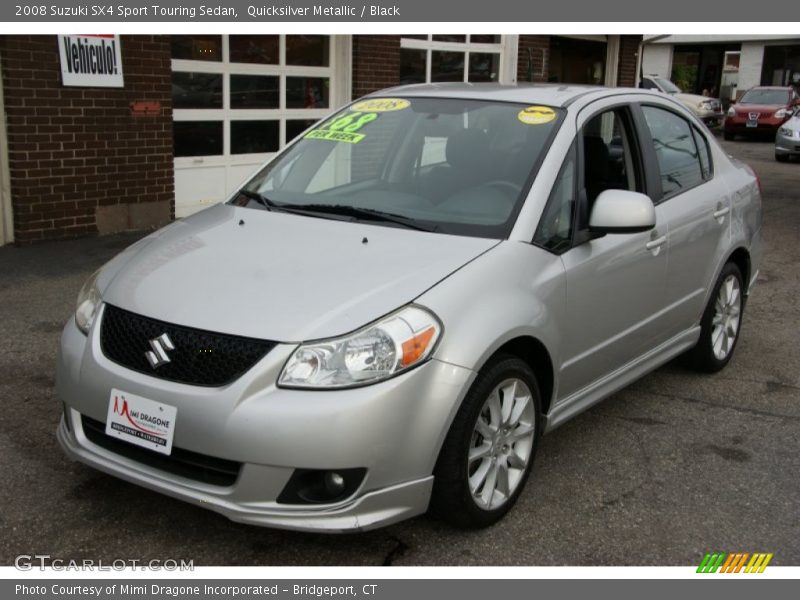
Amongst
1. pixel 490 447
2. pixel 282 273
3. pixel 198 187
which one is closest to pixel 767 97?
pixel 198 187

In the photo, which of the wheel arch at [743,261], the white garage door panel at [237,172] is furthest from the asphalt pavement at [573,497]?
the white garage door panel at [237,172]

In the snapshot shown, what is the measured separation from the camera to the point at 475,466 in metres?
3.46

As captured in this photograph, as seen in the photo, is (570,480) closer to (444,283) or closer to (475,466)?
(475,466)

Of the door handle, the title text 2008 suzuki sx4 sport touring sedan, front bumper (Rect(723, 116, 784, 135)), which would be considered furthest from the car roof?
front bumper (Rect(723, 116, 784, 135))

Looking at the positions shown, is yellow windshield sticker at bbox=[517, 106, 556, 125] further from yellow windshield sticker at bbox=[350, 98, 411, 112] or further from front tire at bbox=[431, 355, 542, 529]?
front tire at bbox=[431, 355, 542, 529]

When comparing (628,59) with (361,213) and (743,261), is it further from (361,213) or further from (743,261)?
(361,213)

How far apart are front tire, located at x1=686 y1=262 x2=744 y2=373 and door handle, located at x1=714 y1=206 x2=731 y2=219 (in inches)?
13.9

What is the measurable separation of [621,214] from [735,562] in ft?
4.84

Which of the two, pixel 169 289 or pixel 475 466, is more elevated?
pixel 169 289

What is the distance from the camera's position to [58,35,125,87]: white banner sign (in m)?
8.14

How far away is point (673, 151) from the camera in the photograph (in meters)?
4.97

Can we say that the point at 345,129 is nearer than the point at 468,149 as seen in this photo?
No

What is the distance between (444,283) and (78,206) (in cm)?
625

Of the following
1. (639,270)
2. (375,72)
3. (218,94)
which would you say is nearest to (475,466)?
(639,270)
